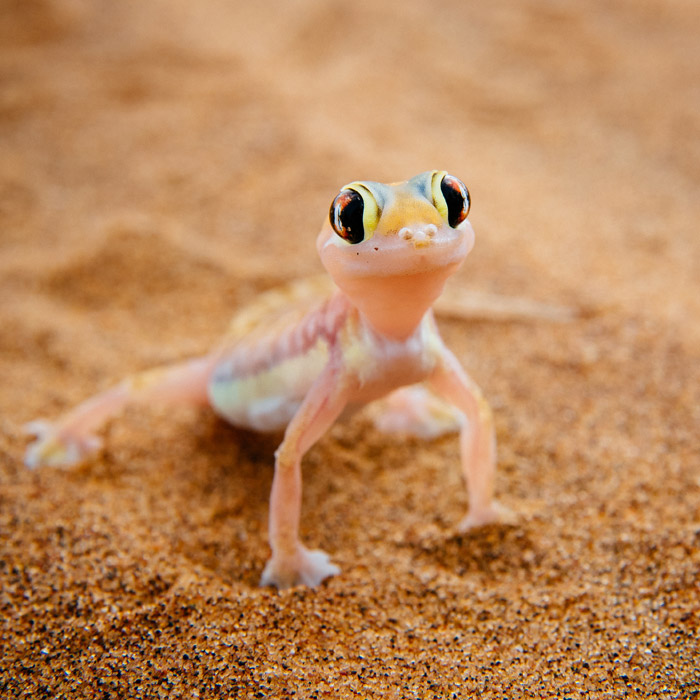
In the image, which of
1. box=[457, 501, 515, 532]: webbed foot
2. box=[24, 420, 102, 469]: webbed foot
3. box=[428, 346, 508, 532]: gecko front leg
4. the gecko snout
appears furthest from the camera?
box=[24, 420, 102, 469]: webbed foot

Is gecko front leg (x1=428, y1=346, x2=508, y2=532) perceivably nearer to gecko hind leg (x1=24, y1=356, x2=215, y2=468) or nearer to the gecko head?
the gecko head

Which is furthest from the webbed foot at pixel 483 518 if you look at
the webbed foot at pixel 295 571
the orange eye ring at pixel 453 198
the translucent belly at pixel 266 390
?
the orange eye ring at pixel 453 198

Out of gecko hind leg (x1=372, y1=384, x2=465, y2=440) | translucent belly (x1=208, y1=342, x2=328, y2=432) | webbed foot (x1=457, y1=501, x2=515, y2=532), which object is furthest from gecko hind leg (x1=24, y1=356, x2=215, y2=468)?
webbed foot (x1=457, y1=501, x2=515, y2=532)

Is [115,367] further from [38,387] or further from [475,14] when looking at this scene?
[475,14]

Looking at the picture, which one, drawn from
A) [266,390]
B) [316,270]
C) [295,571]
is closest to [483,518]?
[295,571]

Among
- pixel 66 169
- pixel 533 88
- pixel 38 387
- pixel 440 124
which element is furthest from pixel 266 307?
pixel 533 88

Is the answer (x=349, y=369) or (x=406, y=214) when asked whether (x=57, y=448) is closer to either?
(x=349, y=369)

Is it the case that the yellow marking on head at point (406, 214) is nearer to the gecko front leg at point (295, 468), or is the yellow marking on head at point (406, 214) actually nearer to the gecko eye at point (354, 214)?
the gecko eye at point (354, 214)
